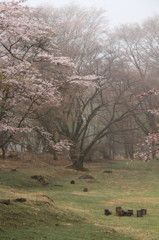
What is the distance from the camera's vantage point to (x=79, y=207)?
18938 mm

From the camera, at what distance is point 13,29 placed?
18.8m

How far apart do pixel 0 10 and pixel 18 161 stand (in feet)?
83.4

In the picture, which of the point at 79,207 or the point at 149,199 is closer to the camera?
the point at 79,207

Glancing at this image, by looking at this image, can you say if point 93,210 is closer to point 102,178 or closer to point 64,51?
point 102,178

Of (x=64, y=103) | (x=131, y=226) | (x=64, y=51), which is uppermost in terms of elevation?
(x=64, y=51)

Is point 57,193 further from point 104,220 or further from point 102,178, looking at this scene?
point 102,178

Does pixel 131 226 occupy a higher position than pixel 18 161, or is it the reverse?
pixel 18 161

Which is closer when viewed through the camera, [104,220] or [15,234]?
[15,234]

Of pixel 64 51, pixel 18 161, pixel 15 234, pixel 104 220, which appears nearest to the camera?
pixel 15 234

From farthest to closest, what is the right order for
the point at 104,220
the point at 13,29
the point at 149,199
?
1. the point at 149,199
2. the point at 13,29
3. the point at 104,220

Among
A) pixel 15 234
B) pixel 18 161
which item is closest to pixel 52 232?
pixel 15 234

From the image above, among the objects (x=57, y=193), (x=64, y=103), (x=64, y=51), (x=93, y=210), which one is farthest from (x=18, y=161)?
(x=93, y=210)

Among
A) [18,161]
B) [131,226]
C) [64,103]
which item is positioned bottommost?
[131,226]

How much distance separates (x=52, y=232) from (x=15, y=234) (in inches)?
53.3
